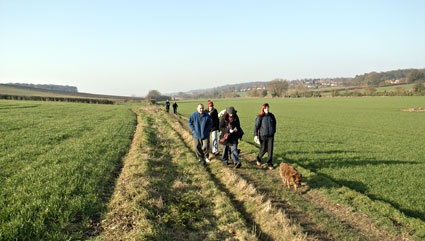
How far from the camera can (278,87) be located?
117 metres

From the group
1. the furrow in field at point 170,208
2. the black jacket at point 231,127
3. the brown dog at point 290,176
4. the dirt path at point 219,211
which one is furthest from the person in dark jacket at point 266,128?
the furrow in field at point 170,208

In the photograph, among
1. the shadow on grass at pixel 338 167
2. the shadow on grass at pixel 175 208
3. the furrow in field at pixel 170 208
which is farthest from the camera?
the shadow on grass at pixel 338 167

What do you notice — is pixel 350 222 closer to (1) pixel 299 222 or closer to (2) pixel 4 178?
(1) pixel 299 222

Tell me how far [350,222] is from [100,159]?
317 inches

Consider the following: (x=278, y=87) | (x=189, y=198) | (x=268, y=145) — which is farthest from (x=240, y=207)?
(x=278, y=87)

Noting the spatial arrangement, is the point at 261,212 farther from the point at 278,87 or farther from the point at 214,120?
the point at 278,87

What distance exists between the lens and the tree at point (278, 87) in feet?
382

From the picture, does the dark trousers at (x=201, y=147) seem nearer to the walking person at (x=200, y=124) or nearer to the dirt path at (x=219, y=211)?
the walking person at (x=200, y=124)

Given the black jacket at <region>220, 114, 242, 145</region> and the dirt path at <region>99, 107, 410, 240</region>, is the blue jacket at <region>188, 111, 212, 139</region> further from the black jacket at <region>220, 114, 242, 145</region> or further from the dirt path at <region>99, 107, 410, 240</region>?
the dirt path at <region>99, 107, 410, 240</region>

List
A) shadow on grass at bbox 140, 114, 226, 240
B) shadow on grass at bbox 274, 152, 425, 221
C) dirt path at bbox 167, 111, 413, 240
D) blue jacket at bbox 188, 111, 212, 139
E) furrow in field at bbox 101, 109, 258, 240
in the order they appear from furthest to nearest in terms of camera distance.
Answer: blue jacket at bbox 188, 111, 212, 139
shadow on grass at bbox 274, 152, 425, 221
dirt path at bbox 167, 111, 413, 240
shadow on grass at bbox 140, 114, 226, 240
furrow in field at bbox 101, 109, 258, 240

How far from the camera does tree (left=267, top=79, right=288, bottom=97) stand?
117 m

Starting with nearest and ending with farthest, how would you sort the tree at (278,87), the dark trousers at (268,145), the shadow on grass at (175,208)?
1. the shadow on grass at (175,208)
2. the dark trousers at (268,145)
3. the tree at (278,87)

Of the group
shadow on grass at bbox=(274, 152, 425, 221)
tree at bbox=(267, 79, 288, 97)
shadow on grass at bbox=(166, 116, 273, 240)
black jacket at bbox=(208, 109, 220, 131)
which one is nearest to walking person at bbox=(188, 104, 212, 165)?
black jacket at bbox=(208, 109, 220, 131)

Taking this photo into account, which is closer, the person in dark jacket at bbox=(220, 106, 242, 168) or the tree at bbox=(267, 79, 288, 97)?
the person in dark jacket at bbox=(220, 106, 242, 168)
